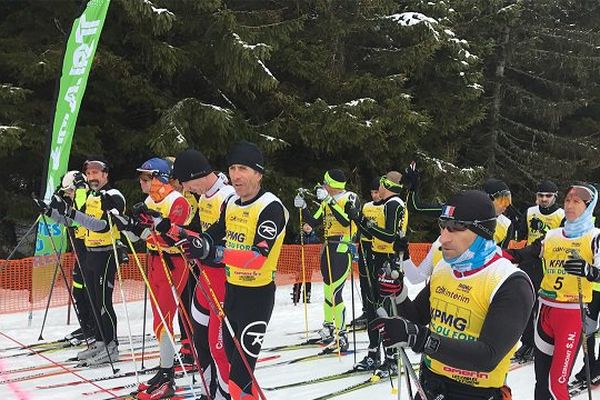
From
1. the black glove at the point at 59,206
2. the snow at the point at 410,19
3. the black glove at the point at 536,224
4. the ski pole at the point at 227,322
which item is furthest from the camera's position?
the snow at the point at 410,19

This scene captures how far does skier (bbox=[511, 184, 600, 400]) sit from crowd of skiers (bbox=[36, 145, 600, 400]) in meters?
0.01

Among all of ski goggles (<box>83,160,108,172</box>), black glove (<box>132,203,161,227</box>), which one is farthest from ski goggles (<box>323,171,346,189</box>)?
black glove (<box>132,203,161,227</box>)

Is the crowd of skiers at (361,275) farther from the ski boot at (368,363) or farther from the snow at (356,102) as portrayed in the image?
the snow at (356,102)

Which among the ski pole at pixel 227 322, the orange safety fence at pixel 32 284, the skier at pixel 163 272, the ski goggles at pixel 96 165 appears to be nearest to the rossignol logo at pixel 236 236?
the ski pole at pixel 227 322

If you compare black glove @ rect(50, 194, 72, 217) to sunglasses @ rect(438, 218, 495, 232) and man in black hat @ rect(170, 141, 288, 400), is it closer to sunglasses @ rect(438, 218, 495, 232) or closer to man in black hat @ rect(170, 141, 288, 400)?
man in black hat @ rect(170, 141, 288, 400)

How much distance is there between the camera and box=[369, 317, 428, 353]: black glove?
2.46 meters

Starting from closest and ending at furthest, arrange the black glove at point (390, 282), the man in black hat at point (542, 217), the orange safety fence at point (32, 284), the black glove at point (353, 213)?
the black glove at point (390, 282)
the black glove at point (353, 213)
the man in black hat at point (542, 217)
the orange safety fence at point (32, 284)

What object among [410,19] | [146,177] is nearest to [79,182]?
[146,177]

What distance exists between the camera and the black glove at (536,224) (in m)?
8.09

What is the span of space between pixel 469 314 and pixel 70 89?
797cm

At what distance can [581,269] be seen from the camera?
14.0 feet

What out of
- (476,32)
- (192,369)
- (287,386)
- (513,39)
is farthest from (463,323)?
(513,39)

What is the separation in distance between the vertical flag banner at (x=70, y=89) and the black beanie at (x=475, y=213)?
756cm

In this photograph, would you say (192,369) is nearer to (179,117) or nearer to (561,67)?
(179,117)
